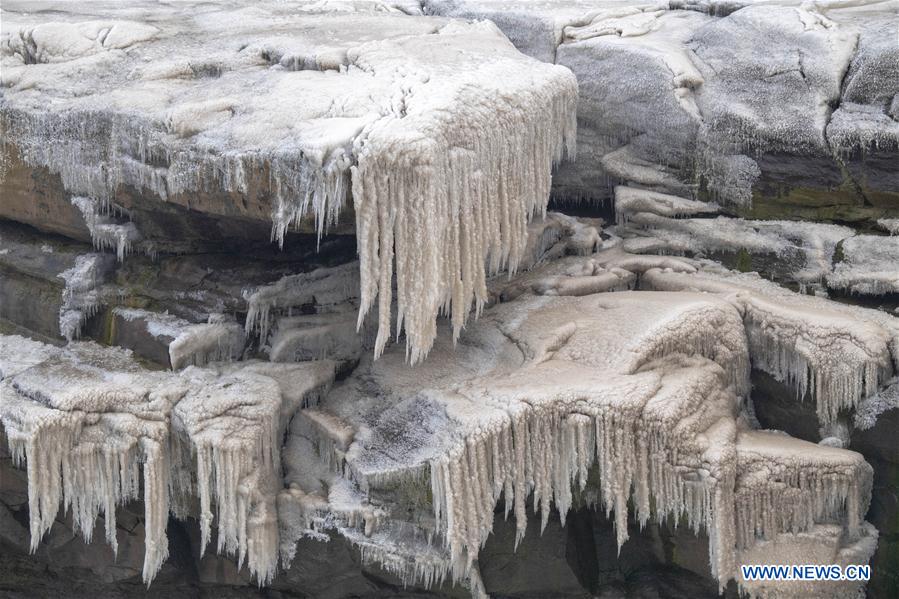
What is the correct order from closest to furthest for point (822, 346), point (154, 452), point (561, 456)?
point (561, 456) < point (154, 452) < point (822, 346)

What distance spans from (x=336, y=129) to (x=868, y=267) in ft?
13.4

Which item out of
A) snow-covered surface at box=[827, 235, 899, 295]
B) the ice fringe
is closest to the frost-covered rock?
the ice fringe

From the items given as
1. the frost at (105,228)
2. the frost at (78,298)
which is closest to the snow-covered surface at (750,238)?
the frost at (105,228)

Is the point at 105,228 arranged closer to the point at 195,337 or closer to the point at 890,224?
the point at 195,337

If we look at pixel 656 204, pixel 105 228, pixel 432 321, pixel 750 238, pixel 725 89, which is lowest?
pixel 750 238

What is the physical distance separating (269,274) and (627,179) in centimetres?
323

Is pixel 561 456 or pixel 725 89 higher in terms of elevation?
pixel 725 89

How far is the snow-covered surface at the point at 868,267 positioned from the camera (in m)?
8.04

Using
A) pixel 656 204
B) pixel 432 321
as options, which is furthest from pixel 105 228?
pixel 656 204

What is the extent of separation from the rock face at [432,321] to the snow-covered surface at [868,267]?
3cm

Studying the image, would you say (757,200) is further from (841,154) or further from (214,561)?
(214,561)

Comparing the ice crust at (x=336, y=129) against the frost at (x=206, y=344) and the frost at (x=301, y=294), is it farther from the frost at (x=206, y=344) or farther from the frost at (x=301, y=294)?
the frost at (x=206, y=344)

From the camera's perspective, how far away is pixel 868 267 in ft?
27.0

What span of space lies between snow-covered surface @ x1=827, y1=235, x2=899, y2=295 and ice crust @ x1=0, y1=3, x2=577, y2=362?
228 centimetres
